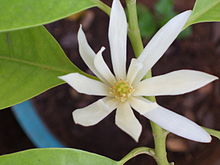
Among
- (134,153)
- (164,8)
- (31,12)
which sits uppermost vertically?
(31,12)

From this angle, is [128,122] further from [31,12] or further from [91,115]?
[31,12]

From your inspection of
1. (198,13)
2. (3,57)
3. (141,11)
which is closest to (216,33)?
(141,11)

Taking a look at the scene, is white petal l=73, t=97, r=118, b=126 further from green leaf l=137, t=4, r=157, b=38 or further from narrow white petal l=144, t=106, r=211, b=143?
green leaf l=137, t=4, r=157, b=38

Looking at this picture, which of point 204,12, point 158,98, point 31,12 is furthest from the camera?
point 158,98

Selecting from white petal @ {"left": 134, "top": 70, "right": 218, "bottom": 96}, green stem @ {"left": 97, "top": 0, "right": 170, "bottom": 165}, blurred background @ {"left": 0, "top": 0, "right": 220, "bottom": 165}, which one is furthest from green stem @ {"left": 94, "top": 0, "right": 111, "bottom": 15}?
blurred background @ {"left": 0, "top": 0, "right": 220, "bottom": 165}

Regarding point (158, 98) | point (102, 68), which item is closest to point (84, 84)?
point (102, 68)

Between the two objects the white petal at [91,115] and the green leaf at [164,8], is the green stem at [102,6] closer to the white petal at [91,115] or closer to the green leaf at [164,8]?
the white petal at [91,115]
